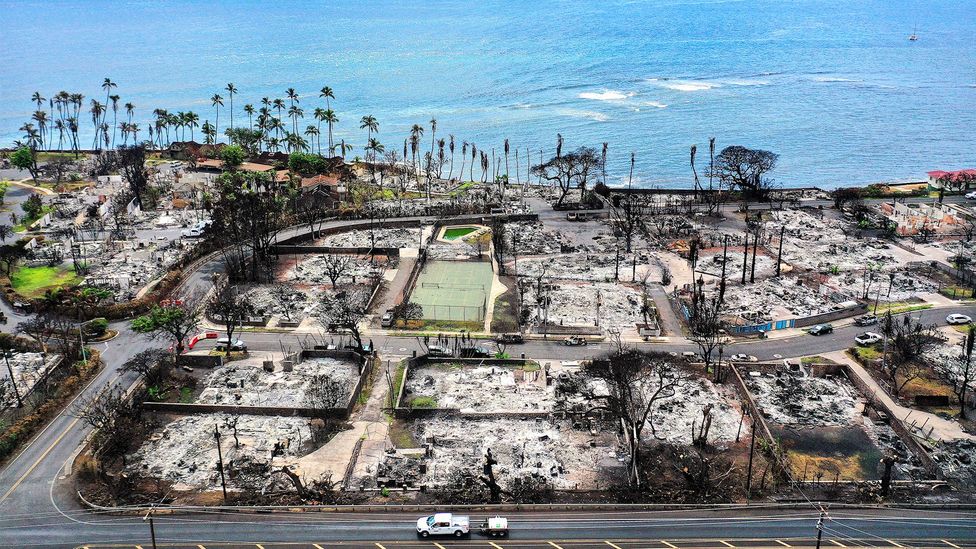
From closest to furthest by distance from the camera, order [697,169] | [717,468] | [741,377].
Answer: [717,468] < [741,377] < [697,169]

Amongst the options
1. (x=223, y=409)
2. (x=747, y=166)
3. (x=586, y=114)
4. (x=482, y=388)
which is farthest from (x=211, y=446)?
(x=586, y=114)

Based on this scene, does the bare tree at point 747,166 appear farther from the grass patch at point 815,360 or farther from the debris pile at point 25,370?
the debris pile at point 25,370

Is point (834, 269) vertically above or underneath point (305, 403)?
above

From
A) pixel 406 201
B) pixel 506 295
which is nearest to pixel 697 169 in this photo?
pixel 406 201

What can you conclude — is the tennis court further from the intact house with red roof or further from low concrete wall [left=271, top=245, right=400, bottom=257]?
the intact house with red roof

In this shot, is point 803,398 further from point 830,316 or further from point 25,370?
point 25,370

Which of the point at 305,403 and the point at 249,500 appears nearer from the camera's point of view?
the point at 249,500

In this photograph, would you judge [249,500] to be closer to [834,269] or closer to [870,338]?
[870,338]
